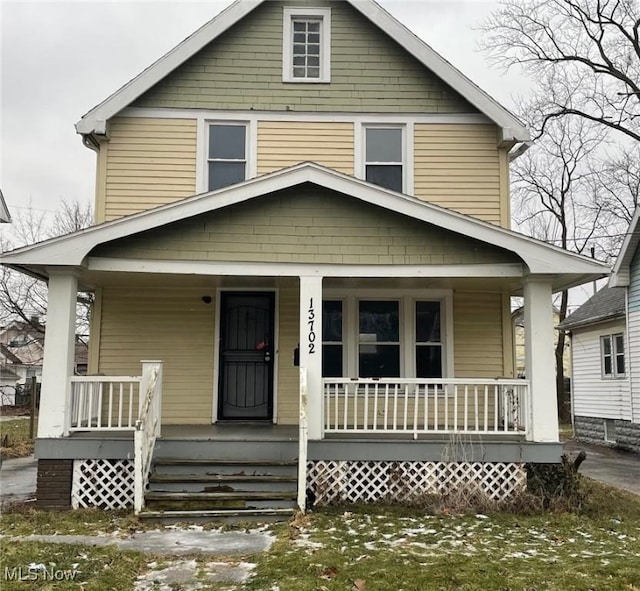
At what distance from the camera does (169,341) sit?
33.6 ft

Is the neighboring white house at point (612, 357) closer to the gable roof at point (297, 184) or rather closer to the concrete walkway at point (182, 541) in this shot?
the gable roof at point (297, 184)

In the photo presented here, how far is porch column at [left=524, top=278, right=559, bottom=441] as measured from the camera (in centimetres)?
813

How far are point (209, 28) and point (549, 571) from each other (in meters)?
9.11

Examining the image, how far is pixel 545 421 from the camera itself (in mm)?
8133

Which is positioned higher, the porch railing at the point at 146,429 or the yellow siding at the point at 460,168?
the yellow siding at the point at 460,168

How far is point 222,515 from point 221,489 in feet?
1.37

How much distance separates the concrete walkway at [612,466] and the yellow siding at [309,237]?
205 inches

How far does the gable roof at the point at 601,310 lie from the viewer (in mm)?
16906

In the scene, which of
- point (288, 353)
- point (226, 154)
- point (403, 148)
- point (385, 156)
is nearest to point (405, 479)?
point (288, 353)

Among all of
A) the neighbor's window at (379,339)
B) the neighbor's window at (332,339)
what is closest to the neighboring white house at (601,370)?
the neighbor's window at (379,339)

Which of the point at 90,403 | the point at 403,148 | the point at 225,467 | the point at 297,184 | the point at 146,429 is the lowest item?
the point at 225,467

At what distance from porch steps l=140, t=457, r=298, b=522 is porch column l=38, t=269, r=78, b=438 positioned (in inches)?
55.7

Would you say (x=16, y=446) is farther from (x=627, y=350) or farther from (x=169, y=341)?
(x=627, y=350)

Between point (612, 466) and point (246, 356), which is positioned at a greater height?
point (246, 356)
